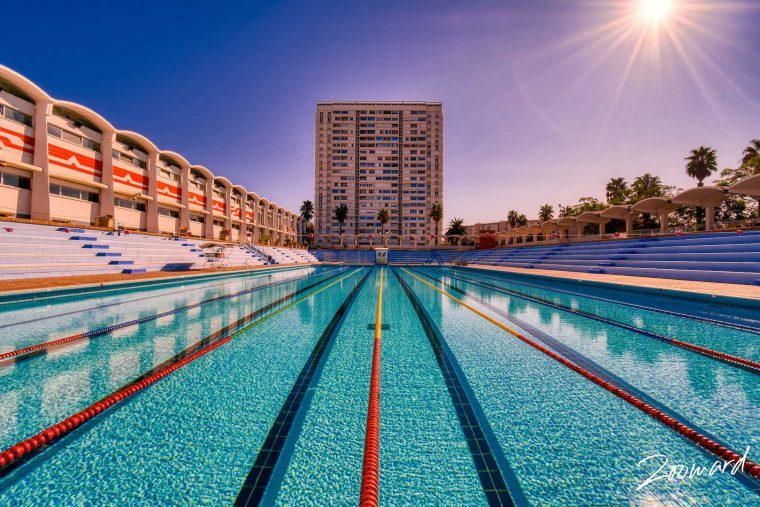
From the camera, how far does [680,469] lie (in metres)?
1.99

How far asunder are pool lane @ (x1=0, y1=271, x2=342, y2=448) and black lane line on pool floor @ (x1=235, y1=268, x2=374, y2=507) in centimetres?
199

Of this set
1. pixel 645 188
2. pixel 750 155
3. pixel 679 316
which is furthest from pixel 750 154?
pixel 679 316

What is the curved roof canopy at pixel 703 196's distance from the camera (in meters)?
16.5

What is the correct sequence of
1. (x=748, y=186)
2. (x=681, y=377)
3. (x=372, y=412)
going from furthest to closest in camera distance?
(x=748, y=186) → (x=681, y=377) → (x=372, y=412)

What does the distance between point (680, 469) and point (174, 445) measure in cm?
382

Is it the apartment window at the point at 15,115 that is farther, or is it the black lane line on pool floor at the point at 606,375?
the apartment window at the point at 15,115

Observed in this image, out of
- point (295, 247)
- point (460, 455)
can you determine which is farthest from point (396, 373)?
point (295, 247)

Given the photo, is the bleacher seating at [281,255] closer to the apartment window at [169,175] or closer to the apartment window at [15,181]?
the apartment window at [169,175]

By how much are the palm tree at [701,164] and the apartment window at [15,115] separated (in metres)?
63.0

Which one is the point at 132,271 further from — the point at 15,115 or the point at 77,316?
the point at 15,115

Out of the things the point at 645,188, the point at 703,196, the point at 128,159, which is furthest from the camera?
the point at 645,188

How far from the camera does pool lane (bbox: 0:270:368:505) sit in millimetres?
1766

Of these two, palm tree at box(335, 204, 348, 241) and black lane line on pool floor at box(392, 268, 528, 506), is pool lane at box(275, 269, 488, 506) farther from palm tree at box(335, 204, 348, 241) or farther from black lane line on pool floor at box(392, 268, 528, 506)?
palm tree at box(335, 204, 348, 241)

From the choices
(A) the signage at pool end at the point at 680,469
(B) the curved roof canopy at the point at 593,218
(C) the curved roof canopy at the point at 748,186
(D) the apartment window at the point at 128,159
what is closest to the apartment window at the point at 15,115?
(D) the apartment window at the point at 128,159
